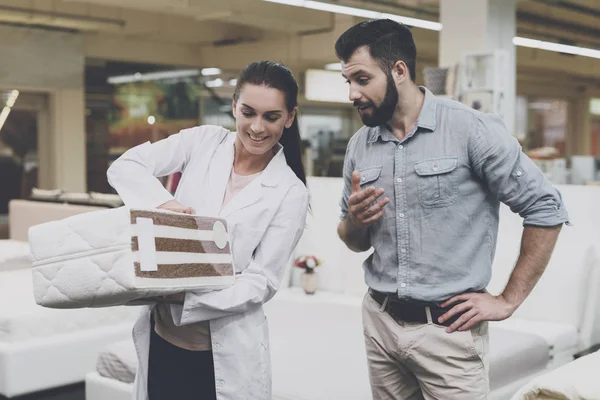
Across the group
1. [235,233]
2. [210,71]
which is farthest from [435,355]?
[210,71]

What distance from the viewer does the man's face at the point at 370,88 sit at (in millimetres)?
1758

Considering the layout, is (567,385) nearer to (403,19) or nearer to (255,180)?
(255,180)

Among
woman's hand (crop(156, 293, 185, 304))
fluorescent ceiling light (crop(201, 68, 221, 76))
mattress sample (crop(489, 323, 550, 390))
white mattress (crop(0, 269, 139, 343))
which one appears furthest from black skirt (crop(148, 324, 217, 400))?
fluorescent ceiling light (crop(201, 68, 221, 76))

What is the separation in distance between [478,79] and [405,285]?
20.8ft

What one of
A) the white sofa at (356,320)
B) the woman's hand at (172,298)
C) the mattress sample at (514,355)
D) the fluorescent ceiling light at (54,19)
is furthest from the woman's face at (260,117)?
the fluorescent ceiling light at (54,19)

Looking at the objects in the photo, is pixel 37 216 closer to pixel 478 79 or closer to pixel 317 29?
pixel 478 79

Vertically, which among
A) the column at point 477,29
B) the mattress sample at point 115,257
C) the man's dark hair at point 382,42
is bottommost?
the mattress sample at point 115,257

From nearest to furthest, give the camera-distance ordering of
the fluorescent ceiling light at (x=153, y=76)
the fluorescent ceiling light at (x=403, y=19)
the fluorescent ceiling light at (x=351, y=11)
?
the fluorescent ceiling light at (x=351, y=11)
the fluorescent ceiling light at (x=403, y=19)
the fluorescent ceiling light at (x=153, y=76)

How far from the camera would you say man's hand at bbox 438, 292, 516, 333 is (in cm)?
175

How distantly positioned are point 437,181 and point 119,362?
2052 millimetres

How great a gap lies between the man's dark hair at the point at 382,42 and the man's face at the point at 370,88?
0.05ft

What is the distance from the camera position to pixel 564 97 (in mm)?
20781

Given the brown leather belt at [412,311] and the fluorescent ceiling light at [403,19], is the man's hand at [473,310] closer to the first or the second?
the brown leather belt at [412,311]

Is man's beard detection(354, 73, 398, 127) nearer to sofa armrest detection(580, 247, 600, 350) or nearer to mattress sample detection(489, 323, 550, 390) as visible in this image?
mattress sample detection(489, 323, 550, 390)
